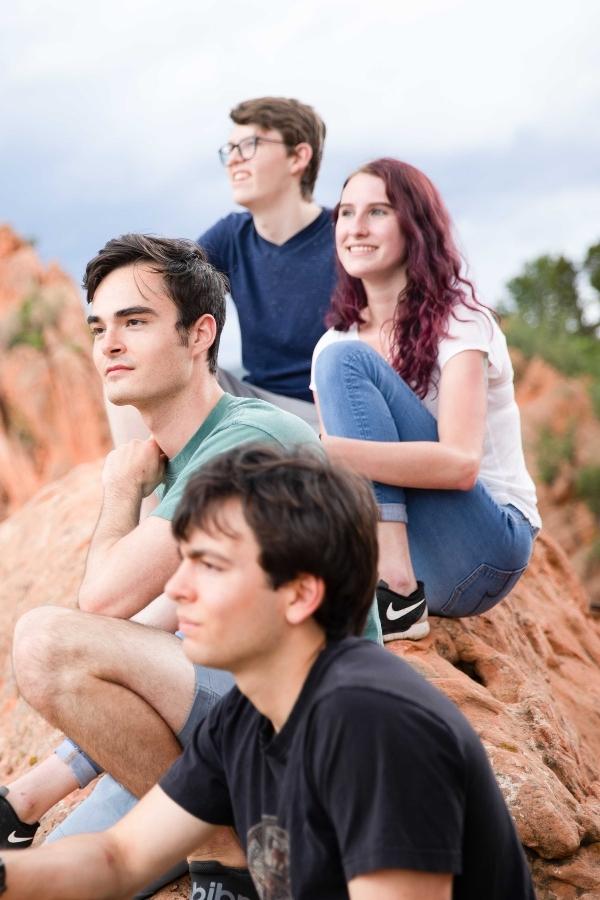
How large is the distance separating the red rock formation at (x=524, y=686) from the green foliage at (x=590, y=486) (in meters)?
14.5

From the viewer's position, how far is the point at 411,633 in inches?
164

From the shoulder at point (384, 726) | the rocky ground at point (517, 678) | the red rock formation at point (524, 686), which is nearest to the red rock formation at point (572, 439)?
the rocky ground at point (517, 678)

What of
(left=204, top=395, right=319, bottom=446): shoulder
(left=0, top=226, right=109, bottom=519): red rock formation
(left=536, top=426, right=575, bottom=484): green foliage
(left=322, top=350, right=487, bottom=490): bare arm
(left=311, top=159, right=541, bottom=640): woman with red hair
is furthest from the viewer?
(left=0, top=226, right=109, bottom=519): red rock formation

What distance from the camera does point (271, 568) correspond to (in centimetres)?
218

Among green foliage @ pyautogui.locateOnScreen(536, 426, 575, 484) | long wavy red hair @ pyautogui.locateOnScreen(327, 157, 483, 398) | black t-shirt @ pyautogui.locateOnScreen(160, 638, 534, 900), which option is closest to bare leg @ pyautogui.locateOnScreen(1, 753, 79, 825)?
black t-shirt @ pyautogui.locateOnScreen(160, 638, 534, 900)

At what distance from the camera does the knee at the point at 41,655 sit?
308 cm

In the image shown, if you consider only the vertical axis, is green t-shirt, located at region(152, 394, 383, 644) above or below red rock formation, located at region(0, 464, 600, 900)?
above

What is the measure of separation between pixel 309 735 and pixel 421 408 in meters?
2.15

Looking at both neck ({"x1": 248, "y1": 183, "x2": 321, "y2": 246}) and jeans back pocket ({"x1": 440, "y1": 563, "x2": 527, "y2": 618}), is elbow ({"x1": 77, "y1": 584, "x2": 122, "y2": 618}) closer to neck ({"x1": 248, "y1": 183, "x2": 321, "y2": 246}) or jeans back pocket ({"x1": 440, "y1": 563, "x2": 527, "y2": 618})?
jeans back pocket ({"x1": 440, "y1": 563, "x2": 527, "y2": 618})

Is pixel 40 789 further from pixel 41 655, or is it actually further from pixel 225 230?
pixel 225 230

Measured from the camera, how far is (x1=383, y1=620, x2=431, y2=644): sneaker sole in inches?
163

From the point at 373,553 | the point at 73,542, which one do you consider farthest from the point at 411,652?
the point at 73,542

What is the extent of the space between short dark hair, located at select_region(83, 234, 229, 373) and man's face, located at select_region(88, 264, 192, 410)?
0.09 feet

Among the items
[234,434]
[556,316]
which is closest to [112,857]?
[234,434]
